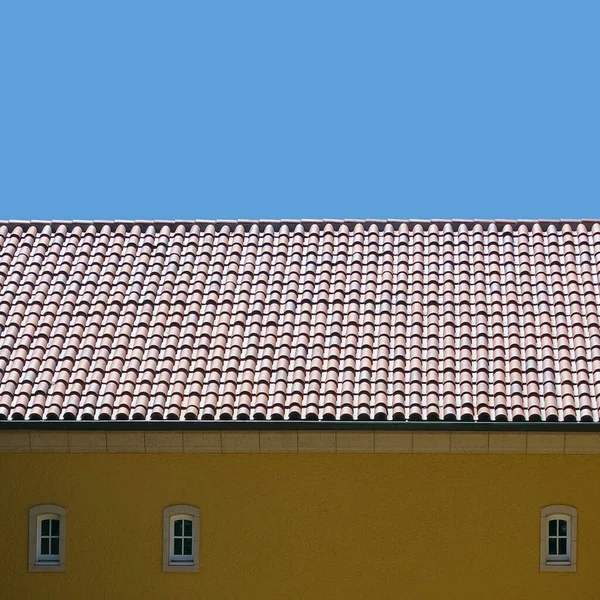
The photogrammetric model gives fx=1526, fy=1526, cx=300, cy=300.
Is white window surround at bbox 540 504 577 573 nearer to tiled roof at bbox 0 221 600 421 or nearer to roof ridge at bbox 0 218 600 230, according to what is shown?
tiled roof at bbox 0 221 600 421

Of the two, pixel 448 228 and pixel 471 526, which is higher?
pixel 448 228

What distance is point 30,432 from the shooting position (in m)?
21.0

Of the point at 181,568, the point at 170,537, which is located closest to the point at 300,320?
the point at 170,537

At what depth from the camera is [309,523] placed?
2094cm

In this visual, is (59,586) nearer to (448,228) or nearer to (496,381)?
(496,381)

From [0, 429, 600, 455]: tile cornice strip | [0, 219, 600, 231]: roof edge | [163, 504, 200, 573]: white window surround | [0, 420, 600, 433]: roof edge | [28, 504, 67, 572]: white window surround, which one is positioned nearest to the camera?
[0, 420, 600, 433]: roof edge

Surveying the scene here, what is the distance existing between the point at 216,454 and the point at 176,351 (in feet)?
6.98

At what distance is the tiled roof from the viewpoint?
21078 millimetres

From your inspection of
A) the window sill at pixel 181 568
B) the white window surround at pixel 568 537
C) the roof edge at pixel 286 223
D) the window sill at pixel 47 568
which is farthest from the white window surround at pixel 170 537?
the roof edge at pixel 286 223

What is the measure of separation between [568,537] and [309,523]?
11.6 ft

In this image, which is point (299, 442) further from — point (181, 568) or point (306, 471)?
point (181, 568)

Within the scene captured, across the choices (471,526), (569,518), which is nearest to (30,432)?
(471,526)

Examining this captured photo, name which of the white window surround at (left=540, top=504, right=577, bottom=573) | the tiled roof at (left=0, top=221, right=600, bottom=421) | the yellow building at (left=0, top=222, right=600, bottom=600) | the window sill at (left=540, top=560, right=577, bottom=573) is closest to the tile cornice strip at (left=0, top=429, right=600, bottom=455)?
the yellow building at (left=0, top=222, right=600, bottom=600)

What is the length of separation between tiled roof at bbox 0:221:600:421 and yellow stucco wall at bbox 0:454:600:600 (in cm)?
78
